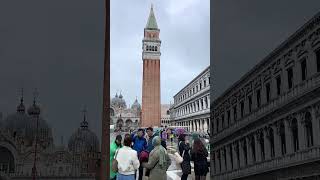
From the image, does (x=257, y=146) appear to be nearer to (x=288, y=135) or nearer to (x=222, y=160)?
(x=288, y=135)

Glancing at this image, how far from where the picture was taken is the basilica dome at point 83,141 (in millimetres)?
7625

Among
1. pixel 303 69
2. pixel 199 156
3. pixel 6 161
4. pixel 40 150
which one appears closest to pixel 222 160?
pixel 199 156

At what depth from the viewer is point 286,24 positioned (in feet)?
24.5

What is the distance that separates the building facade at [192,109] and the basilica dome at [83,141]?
108 feet

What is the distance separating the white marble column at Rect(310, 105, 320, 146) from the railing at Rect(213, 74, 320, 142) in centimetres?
30

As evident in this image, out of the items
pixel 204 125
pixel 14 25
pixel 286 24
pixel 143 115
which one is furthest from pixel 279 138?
pixel 143 115

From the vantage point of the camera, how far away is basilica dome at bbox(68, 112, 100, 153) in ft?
25.0

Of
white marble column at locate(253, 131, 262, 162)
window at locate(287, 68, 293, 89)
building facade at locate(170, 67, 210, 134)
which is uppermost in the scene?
building facade at locate(170, 67, 210, 134)

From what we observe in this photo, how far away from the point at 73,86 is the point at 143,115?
229 ft

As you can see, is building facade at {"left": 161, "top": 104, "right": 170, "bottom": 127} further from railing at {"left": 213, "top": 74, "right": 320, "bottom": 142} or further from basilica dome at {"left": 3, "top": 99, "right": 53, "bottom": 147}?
basilica dome at {"left": 3, "top": 99, "right": 53, "bottom": 147}

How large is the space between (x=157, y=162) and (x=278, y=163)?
208 cm

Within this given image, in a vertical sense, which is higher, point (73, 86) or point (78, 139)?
point (73, 86)

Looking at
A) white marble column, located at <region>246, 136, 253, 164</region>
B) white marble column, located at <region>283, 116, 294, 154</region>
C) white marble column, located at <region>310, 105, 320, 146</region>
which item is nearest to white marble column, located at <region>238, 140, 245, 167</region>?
white marble column, located at <region>246, 136, 253, 164</region>

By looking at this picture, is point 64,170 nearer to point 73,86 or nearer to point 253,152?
point 73,86
